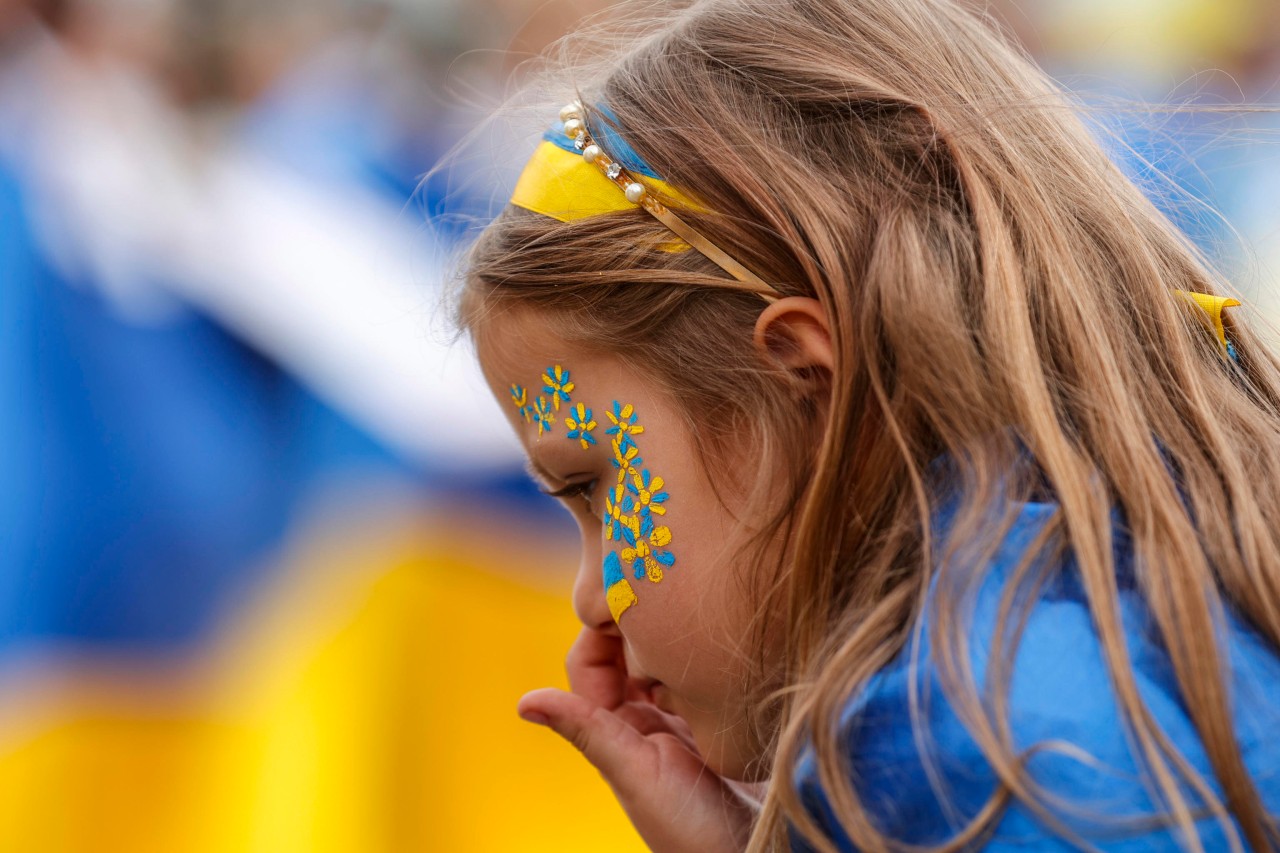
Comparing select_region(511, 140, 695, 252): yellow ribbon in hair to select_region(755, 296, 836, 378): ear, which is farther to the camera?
select_region(511, 140, 695, 252): yellow ribbon in hair

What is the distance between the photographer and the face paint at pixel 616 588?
1.35m

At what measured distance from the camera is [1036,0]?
4.11 metres

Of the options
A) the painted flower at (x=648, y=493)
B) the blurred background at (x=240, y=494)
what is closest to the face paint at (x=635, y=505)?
Answer: the painted flower at (x=648, y=493)

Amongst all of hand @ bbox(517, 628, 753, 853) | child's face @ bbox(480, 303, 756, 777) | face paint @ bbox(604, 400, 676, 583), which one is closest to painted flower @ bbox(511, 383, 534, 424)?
child's face @ bbox(480, 303, 756, 777)

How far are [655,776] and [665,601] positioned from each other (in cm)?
35

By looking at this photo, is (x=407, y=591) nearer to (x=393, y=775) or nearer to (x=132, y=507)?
(x=393, y=775)

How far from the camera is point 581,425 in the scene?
4.45 ft

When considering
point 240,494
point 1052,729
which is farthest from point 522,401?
point 240,494

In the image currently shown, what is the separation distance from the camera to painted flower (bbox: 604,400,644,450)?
4.35 ft

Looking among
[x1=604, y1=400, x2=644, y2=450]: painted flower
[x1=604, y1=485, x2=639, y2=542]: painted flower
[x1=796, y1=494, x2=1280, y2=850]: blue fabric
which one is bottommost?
[x1=796, y1=494, x2=1280, y2=850]: blue fabric

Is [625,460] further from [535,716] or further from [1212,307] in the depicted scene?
[1212,307]

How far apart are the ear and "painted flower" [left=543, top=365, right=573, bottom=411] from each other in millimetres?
237

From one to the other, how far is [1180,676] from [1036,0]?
3.71 metres

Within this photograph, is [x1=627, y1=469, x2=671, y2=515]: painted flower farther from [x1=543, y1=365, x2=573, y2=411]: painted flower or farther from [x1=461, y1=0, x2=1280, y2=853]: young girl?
[x1=543, y1=365, x2=573, y2=411]: painted flower
